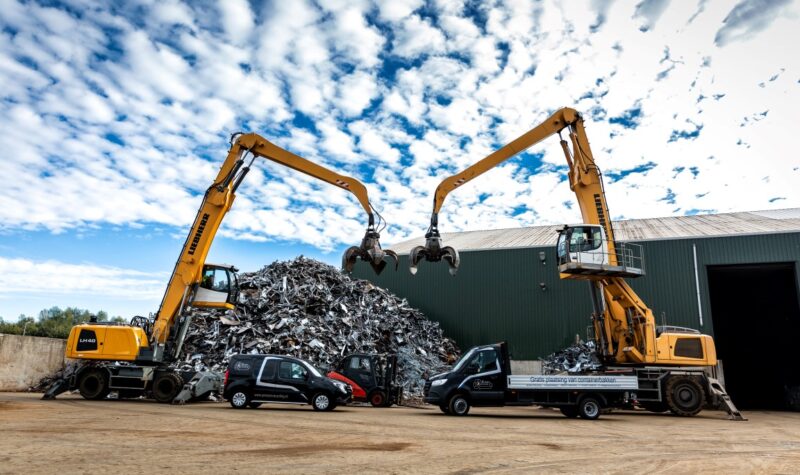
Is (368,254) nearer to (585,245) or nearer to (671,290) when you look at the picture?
(585,245)

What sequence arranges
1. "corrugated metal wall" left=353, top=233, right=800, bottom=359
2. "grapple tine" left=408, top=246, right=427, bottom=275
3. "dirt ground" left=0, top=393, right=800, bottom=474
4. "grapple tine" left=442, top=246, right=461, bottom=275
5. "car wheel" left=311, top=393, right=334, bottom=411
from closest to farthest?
1. "dirt ground" left=0, top=393, right=800, bottom=474
2. "grapple tine" left=408, top=246, right=427, bottom=275
3. "grapple tine" left=442, top=246, right=461, bottom=275
4. "car wheel" left=311, top=393, right=334, bottom=411
5. "corrugated metal wall" left=353, top=233, right=800, bottom=359

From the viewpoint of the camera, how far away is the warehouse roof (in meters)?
25.5

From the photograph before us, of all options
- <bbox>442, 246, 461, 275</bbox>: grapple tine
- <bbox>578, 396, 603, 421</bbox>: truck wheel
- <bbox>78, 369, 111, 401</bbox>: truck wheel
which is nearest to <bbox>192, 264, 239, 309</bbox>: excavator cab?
<bbox>78, 369, 111, 401</bbox>: truck wheel

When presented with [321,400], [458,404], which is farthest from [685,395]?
[321,400]

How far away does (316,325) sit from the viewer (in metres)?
23.5

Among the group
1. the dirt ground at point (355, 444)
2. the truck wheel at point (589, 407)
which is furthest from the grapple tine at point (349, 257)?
the truck wheel at point (589, 407)

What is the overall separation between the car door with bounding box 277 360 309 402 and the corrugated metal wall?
14.7 metres

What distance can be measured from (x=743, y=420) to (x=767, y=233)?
11.3m

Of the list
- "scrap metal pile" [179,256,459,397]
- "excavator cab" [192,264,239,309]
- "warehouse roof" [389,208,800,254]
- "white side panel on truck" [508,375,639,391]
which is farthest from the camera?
"warehouse roof" [389,208,800,254]

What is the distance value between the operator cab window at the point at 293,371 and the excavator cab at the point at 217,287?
13.1 ft

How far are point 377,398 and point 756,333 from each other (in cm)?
2766

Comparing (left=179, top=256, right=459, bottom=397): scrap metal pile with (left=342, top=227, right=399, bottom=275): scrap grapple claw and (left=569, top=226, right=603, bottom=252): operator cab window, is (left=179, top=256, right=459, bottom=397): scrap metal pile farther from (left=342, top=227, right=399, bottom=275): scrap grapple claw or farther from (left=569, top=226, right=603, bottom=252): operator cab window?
(left=569, top=226, right=603, bottom=252): operator cab window

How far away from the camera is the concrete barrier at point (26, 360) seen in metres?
20.6

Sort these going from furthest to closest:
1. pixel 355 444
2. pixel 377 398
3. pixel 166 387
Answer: pixel 377 398
pixel 166 387
pixel 355 444
